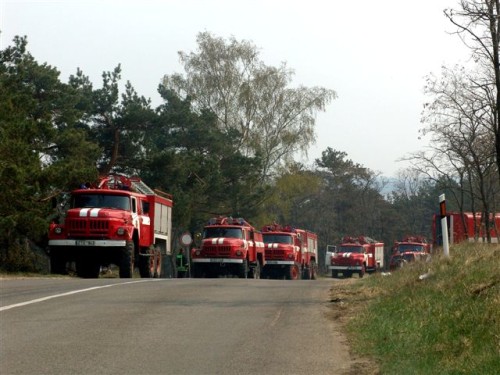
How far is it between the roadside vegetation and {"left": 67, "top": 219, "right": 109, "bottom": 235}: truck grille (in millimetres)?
13682

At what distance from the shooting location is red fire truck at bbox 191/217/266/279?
37.3 m

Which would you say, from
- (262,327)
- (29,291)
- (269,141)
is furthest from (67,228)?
(269,141)

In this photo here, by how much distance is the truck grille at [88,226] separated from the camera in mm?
28766

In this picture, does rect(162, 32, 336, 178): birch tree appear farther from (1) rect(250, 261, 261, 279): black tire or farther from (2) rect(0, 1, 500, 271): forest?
(1) rect(250, 261, 261, 279): black tire

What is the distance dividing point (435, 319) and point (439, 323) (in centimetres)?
33

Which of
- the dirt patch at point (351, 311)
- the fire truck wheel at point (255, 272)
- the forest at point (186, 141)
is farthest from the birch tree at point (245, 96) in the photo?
the dirt patch at point (351, 311)

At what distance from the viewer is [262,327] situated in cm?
1224

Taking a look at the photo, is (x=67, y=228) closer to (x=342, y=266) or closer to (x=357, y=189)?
(x=342, y=266)

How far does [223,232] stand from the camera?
37.9 m

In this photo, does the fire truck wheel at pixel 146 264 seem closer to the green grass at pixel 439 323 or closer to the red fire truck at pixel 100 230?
the red fire truck at pixel 100 230

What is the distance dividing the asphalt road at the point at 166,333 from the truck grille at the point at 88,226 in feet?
37.0

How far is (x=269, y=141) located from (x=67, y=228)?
3444 centimetres

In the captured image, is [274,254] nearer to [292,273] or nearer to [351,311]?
[292,273]

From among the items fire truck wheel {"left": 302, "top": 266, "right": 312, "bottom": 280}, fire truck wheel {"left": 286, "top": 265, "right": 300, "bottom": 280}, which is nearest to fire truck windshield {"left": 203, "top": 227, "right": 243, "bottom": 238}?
fire truck wheel {"left": 286, "top": 265, "right": 300, "bottom": 280}
